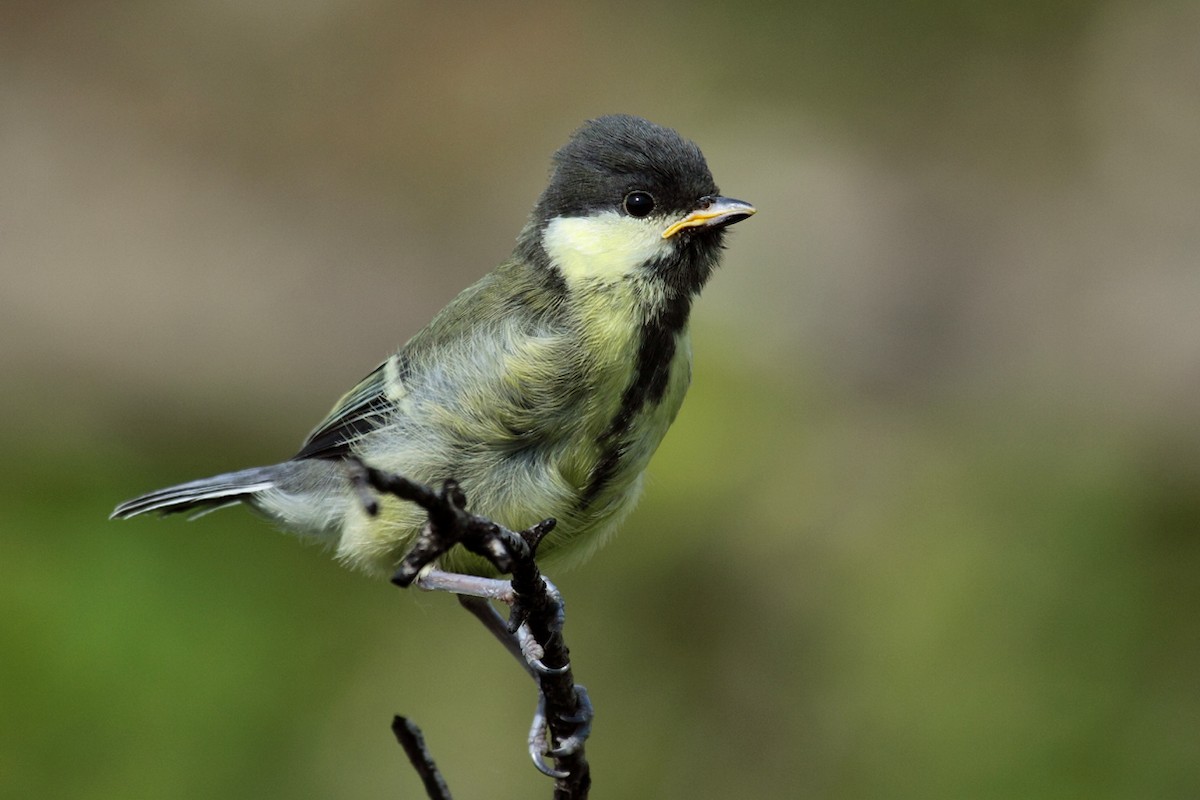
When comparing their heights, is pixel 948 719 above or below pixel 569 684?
below

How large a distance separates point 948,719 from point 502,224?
3400 mm

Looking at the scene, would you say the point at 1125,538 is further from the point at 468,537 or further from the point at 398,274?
the point at 398,274

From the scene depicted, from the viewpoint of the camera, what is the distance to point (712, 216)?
2.41 metres

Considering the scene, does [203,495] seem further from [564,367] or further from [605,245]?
[605,245]

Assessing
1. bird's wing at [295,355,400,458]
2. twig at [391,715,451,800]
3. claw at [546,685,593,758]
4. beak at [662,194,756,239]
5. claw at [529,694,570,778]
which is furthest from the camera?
bird's wing at [295,355,400,458]

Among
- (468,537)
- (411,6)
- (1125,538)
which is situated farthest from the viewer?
(411,6)

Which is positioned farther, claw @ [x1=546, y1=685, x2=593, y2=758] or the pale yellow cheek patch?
the pale yellow cheek patch

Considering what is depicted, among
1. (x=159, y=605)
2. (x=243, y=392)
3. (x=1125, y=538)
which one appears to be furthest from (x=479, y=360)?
(x=243, y=392)

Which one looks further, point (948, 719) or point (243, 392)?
point (243, 392)

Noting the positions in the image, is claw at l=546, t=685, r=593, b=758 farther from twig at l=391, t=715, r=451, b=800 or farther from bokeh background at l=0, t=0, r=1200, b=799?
bokeh background at l=0, t=0, r=1200, b=799

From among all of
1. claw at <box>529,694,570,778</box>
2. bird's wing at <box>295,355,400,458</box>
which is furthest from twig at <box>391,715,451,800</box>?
bird's wing at <box>295,355,400,458</box>

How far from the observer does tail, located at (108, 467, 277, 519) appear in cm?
271

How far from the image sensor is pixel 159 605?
3.79 metres

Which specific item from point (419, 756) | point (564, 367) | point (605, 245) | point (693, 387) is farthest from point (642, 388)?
point (693, 387)
